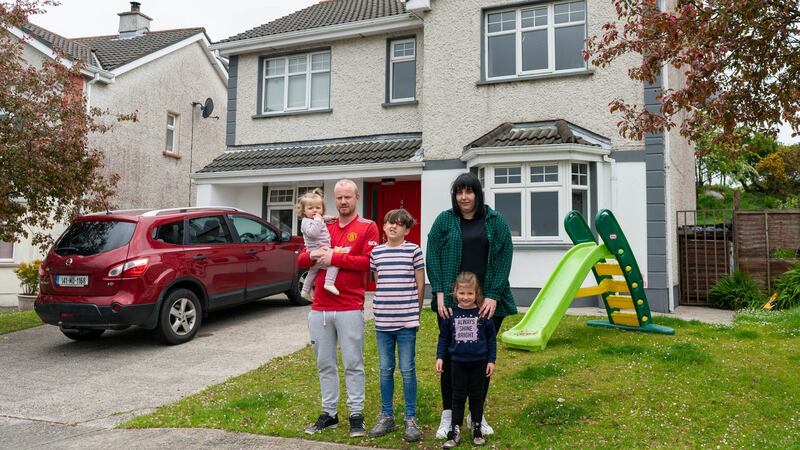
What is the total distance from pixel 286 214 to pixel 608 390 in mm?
9732

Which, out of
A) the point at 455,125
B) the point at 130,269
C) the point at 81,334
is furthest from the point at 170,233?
the point at 455,125

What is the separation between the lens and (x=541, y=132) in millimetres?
10234

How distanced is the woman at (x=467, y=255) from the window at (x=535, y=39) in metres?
7.51

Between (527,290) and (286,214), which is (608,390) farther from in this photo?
(286,214)

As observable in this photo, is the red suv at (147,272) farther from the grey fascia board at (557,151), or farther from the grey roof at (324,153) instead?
the grey fascia board at (557,151)

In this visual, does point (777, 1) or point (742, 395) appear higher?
point (777, 1)

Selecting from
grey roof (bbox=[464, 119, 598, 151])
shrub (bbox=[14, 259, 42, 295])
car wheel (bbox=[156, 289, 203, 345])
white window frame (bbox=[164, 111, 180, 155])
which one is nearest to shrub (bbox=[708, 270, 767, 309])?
grey roof (bbox=[464, 119, 598, 151])

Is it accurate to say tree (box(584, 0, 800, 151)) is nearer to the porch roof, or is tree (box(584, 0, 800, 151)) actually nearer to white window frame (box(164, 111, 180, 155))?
A: the porch roof

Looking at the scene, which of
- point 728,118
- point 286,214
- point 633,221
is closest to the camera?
point 728,118

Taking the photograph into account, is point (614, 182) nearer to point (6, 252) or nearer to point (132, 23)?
point (6, 252)

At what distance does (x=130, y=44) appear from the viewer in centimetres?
2077

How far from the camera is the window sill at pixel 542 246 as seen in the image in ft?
Result: 33.2

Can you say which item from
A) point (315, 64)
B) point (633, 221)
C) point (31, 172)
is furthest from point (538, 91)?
point (31, 172)

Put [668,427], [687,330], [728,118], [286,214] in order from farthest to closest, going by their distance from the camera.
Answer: [286,214], [687,330], [728,118], [668,427]
